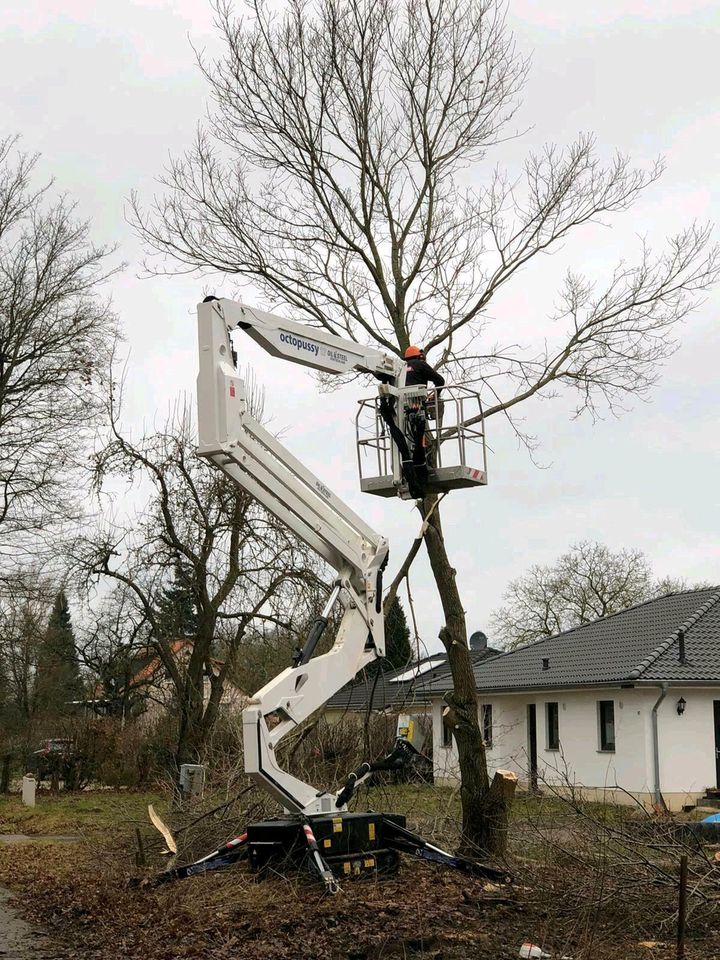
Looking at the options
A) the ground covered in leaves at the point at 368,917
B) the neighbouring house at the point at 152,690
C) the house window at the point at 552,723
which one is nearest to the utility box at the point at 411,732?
the ground covered in leaves at the point at 368,917

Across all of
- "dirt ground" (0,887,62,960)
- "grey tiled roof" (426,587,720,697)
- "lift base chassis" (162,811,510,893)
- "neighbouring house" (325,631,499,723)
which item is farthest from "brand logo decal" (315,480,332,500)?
"grey tiled roof" (426,587,720,697)

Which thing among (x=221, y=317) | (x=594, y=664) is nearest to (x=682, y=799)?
(x=594, y=664)

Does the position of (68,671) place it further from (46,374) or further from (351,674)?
(351,674)

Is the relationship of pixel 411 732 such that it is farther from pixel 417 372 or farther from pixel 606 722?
pixel 606 722

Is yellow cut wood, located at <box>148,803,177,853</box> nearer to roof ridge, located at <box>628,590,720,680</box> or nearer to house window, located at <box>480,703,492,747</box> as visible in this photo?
roof ridge, located at <box>628,590,720,680</box>

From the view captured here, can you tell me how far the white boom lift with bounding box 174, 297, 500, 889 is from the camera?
36.4ft

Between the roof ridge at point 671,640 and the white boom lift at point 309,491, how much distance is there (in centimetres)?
1650

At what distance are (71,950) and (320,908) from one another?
6.97ft

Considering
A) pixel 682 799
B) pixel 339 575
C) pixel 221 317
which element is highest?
pixel 221 317

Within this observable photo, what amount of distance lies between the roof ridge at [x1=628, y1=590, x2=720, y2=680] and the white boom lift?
1650 centimetres

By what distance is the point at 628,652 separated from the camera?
3052cm

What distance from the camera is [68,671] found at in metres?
42.2

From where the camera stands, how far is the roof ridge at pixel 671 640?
27.7 metres

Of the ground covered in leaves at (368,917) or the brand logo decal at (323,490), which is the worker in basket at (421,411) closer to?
the brand logo decal at (323,490)
